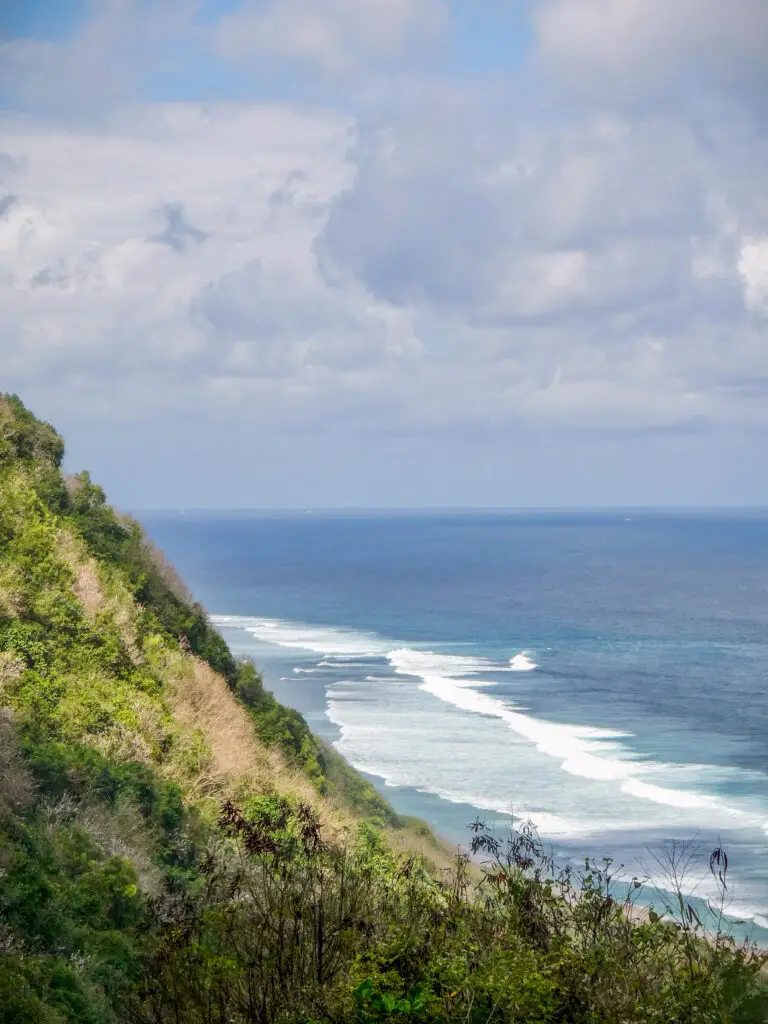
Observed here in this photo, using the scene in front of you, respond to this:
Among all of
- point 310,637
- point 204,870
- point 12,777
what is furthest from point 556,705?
point 204,870

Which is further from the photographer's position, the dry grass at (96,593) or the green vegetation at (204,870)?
the dry grass at (96,593)

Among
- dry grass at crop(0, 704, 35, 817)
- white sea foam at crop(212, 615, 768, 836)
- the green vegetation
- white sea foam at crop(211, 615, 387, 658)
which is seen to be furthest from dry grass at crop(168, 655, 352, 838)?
white sea foam at crop(211, 615, 387, 658)

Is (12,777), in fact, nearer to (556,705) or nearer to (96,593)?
(96,593)

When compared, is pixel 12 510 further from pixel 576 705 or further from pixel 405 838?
pixel 576 705

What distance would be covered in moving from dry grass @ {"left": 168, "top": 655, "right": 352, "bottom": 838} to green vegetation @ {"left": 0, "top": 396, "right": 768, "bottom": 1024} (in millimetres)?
94

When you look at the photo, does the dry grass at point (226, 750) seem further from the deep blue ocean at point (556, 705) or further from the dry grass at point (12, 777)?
the deep blue ocean at point (556, 705)

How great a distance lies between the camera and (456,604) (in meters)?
124

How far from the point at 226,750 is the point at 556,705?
37.1m

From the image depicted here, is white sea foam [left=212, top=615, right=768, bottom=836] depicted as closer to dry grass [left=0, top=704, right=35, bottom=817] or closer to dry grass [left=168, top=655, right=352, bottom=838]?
dry grass [left=168, top=655, right=352, bottom=838]

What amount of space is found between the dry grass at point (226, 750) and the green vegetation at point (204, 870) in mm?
94

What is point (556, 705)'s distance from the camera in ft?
209

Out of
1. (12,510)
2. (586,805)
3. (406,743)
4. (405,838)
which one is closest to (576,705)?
(406,743)

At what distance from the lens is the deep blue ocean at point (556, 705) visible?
42125 mm

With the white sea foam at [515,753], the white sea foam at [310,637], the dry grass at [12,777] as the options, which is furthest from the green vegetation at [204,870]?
the white sea foam at [310,637]
